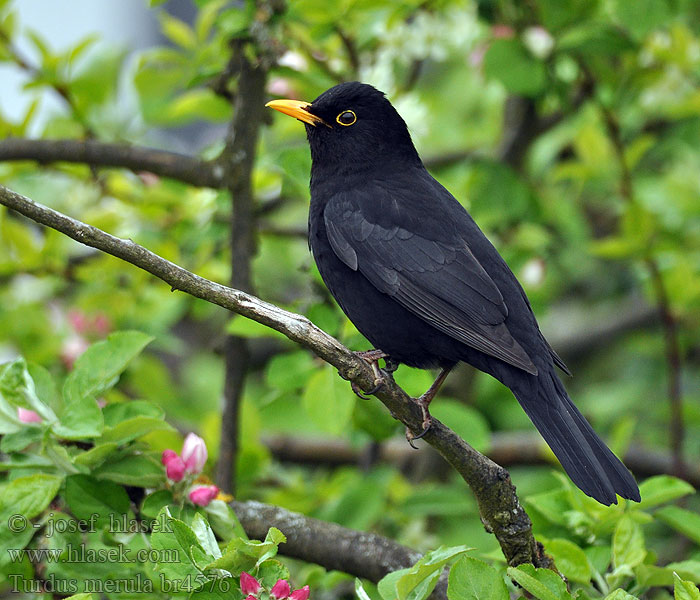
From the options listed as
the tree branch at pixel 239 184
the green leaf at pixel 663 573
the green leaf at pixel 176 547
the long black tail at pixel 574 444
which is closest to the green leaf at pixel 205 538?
Result: the green leaf at pixel 176 547

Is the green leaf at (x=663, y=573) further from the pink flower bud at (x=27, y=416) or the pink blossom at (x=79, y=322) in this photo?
the pink blossom at (x=79, y=322)

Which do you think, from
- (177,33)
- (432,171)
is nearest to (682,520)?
(432,171)

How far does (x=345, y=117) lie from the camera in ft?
11.0

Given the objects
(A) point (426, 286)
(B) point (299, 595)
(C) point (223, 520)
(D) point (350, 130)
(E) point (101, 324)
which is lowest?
(B) point (299, 595)

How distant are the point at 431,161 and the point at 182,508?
112 inches

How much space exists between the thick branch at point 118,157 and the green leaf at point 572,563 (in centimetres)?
189

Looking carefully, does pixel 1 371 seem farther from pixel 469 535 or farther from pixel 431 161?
pixel 431 161

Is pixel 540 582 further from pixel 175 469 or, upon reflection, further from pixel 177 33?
pixel 177 33

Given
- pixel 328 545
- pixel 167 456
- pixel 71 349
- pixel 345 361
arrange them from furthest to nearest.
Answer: pixel 71 349 → pixel 328 545 → pixel 167 456 → pixel 345 361

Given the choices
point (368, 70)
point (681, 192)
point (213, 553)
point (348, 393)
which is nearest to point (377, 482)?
point (348, 393)

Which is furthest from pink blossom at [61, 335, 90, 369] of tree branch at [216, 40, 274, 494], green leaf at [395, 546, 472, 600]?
green leaf at [395, 546, 472, 600]

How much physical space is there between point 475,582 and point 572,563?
42 cm

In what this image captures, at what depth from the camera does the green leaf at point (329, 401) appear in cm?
288

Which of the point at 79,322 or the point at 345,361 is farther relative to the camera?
the point at 79,322
